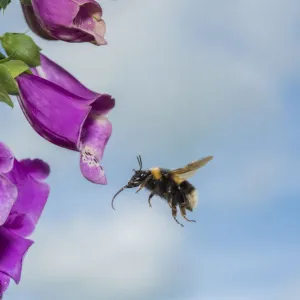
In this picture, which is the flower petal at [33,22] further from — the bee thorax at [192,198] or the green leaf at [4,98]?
the bee thorax at [192,198]

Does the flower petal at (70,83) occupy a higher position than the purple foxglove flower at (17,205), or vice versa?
the flower petal at (70,83)

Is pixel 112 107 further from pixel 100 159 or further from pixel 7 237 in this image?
pixel 7 237

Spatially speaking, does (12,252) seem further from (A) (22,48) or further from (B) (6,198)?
(A) (22,48)

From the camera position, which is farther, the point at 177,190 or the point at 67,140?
the point at 177,190

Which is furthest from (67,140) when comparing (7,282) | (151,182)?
(151,182)

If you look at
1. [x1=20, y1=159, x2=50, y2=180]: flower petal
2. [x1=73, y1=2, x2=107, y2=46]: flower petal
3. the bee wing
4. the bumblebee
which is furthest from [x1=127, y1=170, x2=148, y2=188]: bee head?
[x1=73, y1=2, x2=107, y2=46]: flower petal

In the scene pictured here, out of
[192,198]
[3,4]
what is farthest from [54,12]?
[192,198]

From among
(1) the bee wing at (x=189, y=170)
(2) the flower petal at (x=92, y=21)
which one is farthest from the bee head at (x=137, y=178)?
(2) the flower petal at (x=92, y=21)
